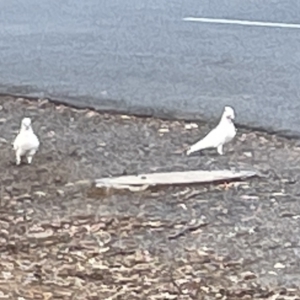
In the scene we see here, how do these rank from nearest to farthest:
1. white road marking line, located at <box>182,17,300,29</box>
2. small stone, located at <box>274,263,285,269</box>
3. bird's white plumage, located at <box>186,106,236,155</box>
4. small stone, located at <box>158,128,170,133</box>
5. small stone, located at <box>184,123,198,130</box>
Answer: small stone, located at <box>274,263,285,269</box>, bird's white plumage, located at <box>186,106,236,155</box>, small stone, located at <box>158,128,170,133</box>, small stone, located at <box>184,123,198,130</box>, white road marking line, located at <box>182,17,300,29</box>

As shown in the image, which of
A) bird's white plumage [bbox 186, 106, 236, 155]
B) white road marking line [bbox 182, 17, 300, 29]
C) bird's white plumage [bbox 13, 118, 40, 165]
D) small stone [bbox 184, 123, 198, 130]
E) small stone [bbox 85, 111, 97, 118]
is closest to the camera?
bird's white plumage [bbox 13, 118, 40, 165]

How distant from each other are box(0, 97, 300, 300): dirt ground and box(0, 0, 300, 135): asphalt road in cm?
79

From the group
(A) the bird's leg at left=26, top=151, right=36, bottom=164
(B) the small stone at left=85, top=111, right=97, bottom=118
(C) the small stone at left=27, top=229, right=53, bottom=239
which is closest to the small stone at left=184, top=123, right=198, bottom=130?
(B) the small stone at left=85, top=111, right=97, bottom=118

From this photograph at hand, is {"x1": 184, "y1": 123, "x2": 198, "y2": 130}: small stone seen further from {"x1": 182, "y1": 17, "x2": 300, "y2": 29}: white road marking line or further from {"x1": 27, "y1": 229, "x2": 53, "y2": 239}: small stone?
{"x1": 182, "y1": 17, "x2": 300, "y2": 29}: white road marking line

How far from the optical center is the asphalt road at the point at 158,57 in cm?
773

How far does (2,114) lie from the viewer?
24.2ft

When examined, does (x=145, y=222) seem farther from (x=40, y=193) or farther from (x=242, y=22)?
(x=242, y=22)

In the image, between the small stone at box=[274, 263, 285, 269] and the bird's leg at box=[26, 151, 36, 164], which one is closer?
the small stone at box=[274, 263, 285, 269]

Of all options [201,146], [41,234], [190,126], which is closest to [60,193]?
[41,234]

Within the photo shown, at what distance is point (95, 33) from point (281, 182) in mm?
5476

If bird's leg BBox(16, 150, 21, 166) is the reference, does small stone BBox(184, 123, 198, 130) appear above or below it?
above

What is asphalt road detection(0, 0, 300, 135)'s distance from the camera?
7734 millimetres

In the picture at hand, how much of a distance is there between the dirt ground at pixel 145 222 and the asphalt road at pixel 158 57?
0.79m

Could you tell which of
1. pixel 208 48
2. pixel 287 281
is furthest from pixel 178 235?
pixel 208 48
